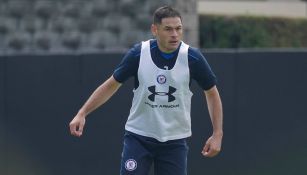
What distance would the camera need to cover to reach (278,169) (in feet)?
30.7

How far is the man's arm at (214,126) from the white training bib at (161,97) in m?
0.20

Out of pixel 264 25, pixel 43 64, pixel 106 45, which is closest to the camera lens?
pixel 43 64

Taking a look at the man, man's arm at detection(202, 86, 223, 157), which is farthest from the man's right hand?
man's arm at detection(202, 86, 223, 157)

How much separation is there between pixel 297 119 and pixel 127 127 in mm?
3070

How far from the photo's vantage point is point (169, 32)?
643 centimetres

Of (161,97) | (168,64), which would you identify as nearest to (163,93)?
(161,97)

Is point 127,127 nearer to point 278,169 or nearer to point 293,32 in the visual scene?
point 278,169

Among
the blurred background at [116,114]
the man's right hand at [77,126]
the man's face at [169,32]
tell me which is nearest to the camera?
the man's face at [169,32]

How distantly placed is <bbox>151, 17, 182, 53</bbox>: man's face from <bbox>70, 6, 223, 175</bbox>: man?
0.04 feet

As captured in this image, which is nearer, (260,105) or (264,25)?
(260,105)

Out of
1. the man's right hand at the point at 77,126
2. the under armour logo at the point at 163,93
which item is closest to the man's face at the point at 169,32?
the under armour logo at the point at 163,93

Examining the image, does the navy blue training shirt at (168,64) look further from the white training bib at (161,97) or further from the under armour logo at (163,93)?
the under armour logo at (163,93)

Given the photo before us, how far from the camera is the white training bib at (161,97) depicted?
21.5 feet

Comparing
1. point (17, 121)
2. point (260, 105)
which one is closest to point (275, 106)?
point (260, 105)
